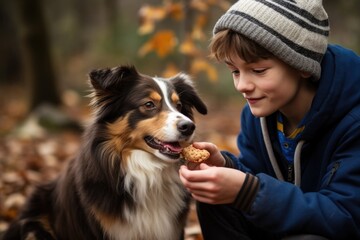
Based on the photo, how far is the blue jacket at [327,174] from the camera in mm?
1989

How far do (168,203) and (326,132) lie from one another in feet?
3.81

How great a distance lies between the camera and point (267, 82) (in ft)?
7.23

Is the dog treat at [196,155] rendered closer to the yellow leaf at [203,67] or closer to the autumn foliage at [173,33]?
the autumn foliage at [173,33]

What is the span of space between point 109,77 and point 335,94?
1.33m

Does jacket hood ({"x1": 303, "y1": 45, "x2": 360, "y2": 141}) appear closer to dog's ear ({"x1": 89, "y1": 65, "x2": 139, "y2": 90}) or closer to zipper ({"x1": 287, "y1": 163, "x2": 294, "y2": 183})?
zipper ({"x1": 287, "y1": 163, "x2": 294, "y2": 183})

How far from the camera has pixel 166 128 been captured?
2697 mm

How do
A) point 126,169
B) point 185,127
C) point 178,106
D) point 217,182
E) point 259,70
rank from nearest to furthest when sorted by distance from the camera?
point 217,182
point 259,70
point 185,127
point 126,169
point 178,106

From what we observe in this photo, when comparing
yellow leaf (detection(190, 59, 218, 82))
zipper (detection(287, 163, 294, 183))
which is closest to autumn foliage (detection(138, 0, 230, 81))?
yellow leaf (detection(190, 59, 218, 82))

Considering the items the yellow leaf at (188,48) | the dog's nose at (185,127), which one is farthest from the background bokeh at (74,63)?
the dog's nose at (185,127)

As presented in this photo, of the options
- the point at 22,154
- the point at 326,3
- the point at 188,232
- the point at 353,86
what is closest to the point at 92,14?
the point at 326,3

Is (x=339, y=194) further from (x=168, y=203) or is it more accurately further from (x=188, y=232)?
(x=188, y=232)

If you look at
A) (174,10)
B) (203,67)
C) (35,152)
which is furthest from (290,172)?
(35,152)

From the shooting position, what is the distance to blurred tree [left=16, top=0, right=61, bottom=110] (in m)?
7.59

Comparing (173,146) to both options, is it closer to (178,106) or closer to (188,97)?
(178,106)
